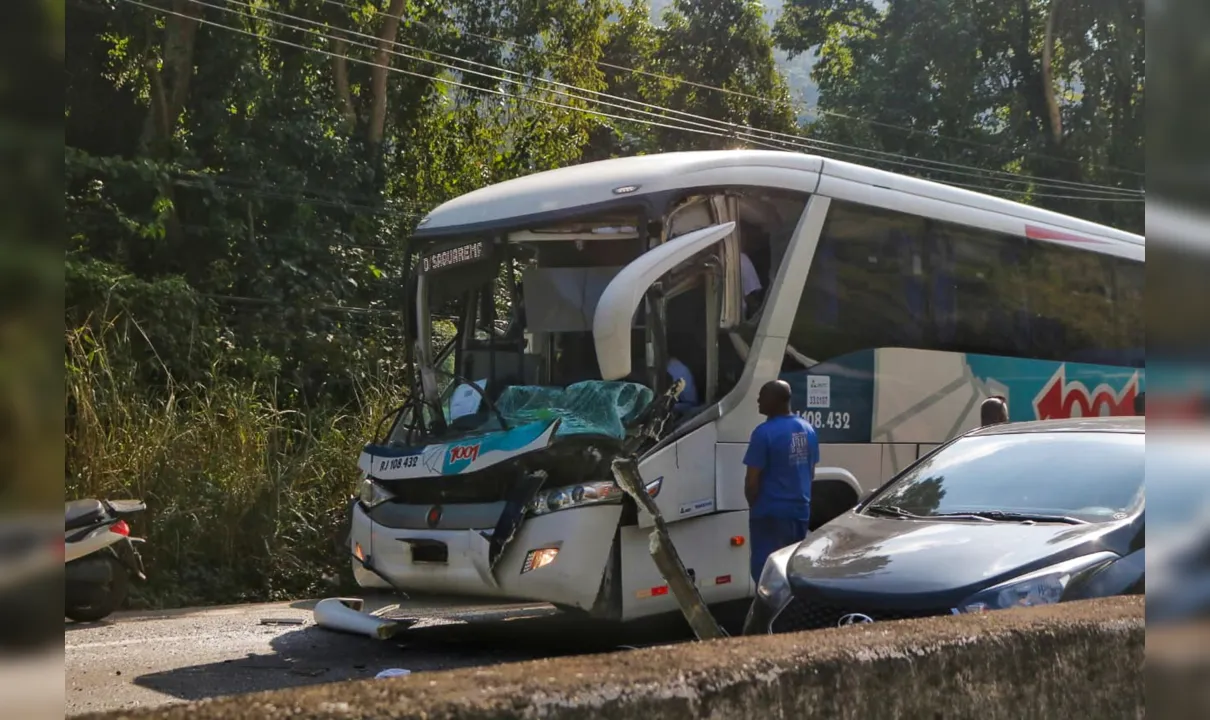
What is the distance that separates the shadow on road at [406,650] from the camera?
7.37 meters

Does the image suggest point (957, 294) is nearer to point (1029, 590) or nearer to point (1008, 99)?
point (1029, 590)

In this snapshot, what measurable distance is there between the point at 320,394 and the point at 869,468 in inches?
354

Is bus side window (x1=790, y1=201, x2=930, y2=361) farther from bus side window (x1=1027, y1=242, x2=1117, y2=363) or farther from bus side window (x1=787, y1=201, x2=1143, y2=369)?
bus side window (x1=1027, y1=242, x2=1117, y2=363)

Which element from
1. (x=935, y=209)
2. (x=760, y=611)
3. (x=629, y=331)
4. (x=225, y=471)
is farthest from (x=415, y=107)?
(x=760, y=611)

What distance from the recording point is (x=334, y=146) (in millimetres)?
18703

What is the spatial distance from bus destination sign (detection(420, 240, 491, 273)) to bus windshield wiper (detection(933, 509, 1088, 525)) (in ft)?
13.5

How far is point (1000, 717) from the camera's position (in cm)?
339

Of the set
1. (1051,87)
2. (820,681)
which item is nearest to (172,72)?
(820,681)

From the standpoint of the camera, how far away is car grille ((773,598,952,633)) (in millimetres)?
5570

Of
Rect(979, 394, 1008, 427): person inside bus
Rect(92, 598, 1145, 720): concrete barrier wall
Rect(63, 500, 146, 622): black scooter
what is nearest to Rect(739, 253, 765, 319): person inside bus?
Rect(979, 394, 1008, 427): person inside bus

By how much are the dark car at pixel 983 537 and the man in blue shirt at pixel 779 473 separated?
127 centimetres

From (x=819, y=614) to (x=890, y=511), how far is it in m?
1.27

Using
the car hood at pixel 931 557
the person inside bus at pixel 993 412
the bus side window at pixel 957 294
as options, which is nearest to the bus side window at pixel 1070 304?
the bus side window at pixel 957 294

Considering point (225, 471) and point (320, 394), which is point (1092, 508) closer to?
point (225, 471)
